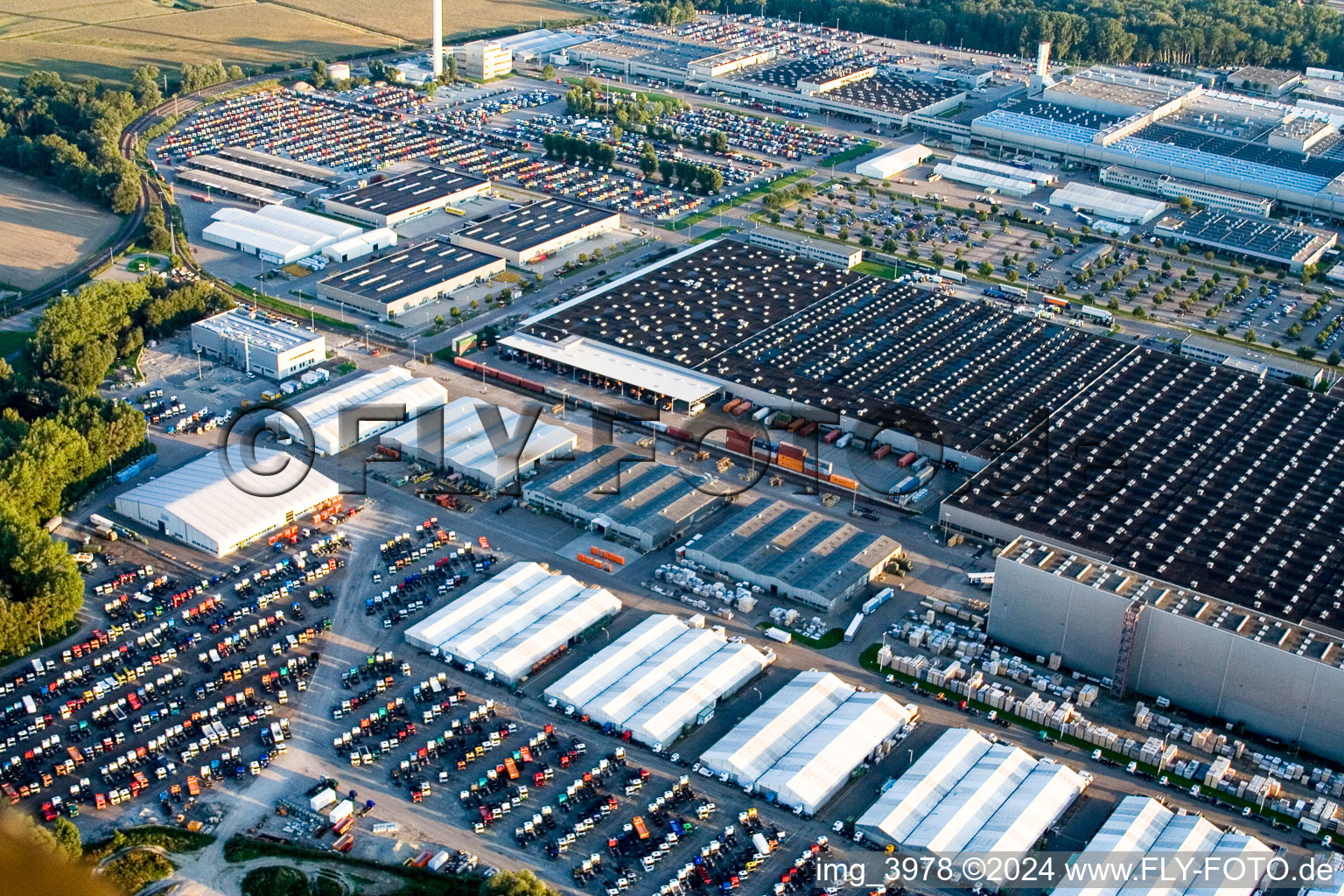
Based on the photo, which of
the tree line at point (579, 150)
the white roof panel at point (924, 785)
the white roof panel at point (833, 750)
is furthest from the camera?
the tree line at point (579, 150)

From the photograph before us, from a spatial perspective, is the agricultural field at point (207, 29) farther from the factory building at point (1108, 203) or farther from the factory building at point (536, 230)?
the factory building at point (1108, 203)

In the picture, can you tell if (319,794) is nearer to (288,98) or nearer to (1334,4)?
(288,98)

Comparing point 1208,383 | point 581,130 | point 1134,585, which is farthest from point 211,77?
point 1134,585

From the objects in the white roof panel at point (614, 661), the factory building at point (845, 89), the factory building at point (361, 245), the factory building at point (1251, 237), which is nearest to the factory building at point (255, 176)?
the factory building at point (361, 245)

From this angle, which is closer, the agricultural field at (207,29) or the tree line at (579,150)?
the tree line at (579,150)

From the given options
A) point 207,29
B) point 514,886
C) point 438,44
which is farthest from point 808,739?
point 207,29
